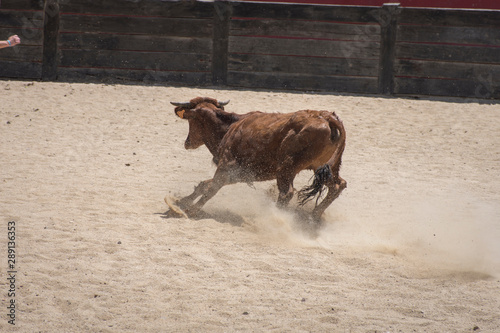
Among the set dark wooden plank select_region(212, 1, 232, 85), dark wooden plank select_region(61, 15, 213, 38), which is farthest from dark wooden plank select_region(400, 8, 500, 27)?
dark wooden plank select_region(61, 15, 213, 38)

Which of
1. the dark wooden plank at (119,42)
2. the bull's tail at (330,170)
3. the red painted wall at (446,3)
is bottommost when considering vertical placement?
the bull's tail at (330,170)

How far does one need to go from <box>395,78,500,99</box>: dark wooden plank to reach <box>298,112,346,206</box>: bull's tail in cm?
591

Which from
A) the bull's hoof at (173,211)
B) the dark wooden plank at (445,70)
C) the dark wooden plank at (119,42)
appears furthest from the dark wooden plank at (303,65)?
the bull's hoof at (173,211)

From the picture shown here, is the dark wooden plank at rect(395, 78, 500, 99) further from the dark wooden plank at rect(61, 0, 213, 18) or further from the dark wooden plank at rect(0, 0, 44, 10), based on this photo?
the dark wooden plank at rect(0, 0, 44, 10)

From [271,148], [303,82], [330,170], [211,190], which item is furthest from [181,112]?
[303,82]

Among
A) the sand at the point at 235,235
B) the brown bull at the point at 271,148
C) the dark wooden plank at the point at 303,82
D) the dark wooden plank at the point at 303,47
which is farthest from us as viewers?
the dark wooden plank at the point at 303,82

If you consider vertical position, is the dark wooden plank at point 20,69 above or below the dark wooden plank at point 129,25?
below

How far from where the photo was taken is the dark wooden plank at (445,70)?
36.2 feet

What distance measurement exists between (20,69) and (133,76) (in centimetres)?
229

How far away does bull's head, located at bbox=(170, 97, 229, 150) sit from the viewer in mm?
6543

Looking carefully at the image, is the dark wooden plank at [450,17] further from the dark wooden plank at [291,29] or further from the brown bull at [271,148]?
the brown bull at [271,148]

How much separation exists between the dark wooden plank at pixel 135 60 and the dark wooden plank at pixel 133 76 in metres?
0.10

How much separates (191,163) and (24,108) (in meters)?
3.71

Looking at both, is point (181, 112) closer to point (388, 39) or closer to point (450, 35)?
point (388, 39)
